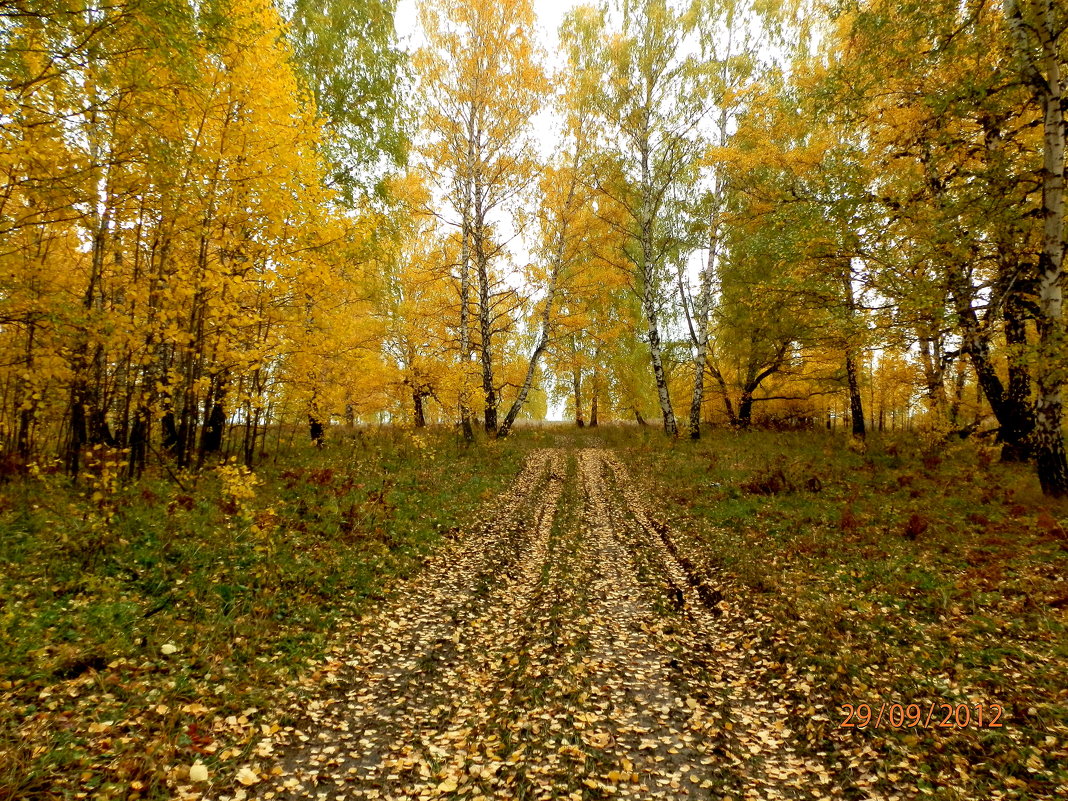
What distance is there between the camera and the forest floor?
154 inches

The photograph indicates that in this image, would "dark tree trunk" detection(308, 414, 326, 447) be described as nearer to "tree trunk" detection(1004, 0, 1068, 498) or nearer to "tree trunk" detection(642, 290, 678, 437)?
"tree trunk" detection(642, 290, 678, 437)

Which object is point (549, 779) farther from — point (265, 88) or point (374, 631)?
point (265, 88)

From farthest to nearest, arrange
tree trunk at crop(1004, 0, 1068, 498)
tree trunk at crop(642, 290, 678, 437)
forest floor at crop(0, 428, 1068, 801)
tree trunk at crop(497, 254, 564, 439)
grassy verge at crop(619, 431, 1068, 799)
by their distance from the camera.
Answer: tree trunk at crop(497, 254, 564, 439)
tree trunk at crop(642, 290, 678, 437)
tree trunk at crop(1004, 0, 1068, 498)
grassy verge at crop(619, 431, 1068, 799)
forest floor at crop(0, 428, 1068, 801)

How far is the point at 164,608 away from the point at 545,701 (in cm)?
450

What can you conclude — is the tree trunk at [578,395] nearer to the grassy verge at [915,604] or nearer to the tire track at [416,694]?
the grassy verge at [915,604]

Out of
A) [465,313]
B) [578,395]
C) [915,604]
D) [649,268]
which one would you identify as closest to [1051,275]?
[915,604]

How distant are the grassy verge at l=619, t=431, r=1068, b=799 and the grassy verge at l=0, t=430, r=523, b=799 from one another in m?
5.43

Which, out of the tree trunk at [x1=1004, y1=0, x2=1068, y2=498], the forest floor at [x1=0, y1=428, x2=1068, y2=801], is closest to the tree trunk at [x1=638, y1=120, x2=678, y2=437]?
the forest floor at [x1=0, y1=428, x2=1068, y2=801]

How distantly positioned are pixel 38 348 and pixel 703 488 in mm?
14168

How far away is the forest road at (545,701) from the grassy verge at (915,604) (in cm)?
67

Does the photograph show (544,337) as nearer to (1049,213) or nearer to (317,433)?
(317,433)

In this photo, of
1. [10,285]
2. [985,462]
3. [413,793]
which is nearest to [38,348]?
[10,285]

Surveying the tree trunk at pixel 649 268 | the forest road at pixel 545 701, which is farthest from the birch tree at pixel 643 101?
the forest road at pixel 545 701

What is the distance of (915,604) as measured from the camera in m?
6.36
